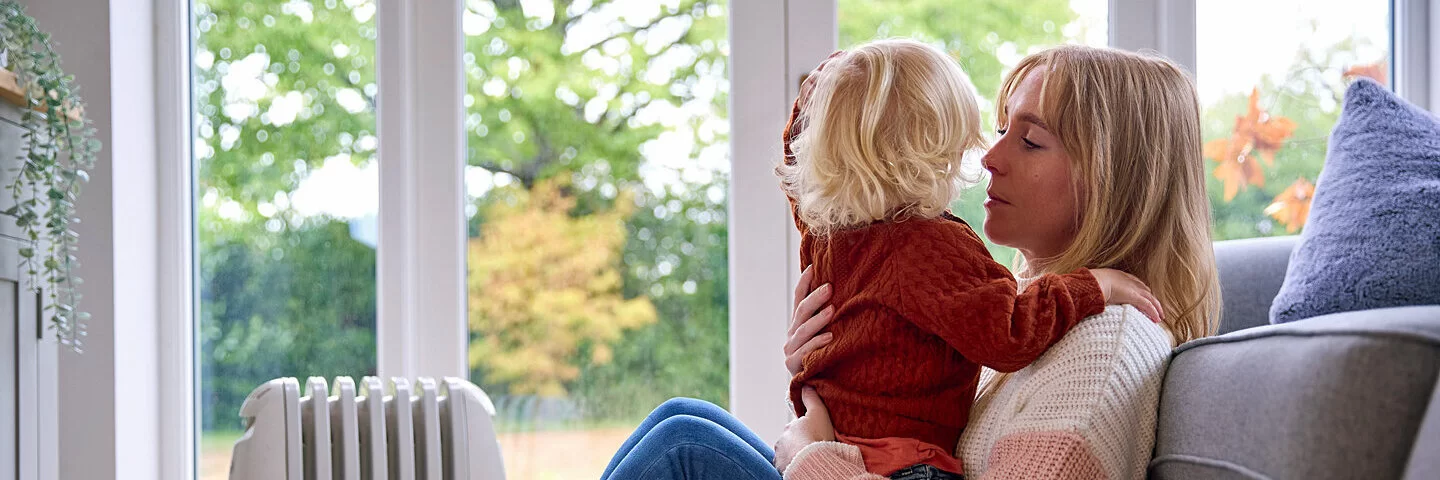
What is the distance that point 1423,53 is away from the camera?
242cm

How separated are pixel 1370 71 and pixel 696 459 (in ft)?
A: 6.69

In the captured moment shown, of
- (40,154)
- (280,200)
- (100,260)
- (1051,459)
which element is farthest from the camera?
(280,200)

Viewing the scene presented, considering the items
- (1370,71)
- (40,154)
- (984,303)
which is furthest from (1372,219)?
(40,154)

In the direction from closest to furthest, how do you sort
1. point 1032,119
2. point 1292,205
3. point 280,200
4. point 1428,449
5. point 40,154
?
1. point 1428,449
2. point 1032,119
3. point 40,154
4. point 280,200
5. point 1292,205

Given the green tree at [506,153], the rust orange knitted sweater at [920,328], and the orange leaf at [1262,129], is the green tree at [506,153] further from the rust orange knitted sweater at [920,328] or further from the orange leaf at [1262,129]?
the rust orange knitted sweater at [920,328]

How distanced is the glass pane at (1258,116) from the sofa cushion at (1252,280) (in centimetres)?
70

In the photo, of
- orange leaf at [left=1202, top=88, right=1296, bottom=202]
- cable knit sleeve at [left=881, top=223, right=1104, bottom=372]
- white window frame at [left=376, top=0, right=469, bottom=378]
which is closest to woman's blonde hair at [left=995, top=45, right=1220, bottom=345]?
cable knit sleeve at [left=881, top=223, right=1104, bottom=372]

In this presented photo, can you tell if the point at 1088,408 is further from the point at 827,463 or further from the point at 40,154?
the point at 40,154

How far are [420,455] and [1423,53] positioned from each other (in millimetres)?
2320

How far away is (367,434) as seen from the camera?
1.84 metres

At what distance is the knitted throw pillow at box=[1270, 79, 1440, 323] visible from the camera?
1137 mm

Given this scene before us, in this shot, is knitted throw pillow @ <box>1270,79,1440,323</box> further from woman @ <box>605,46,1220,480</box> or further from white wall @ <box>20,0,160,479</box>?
white wall @ <box>20,0,160,479</box>

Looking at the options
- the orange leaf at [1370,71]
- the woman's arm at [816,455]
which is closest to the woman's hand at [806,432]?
the woman's arm at [816,455]

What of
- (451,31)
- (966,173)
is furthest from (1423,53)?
(451,31)
